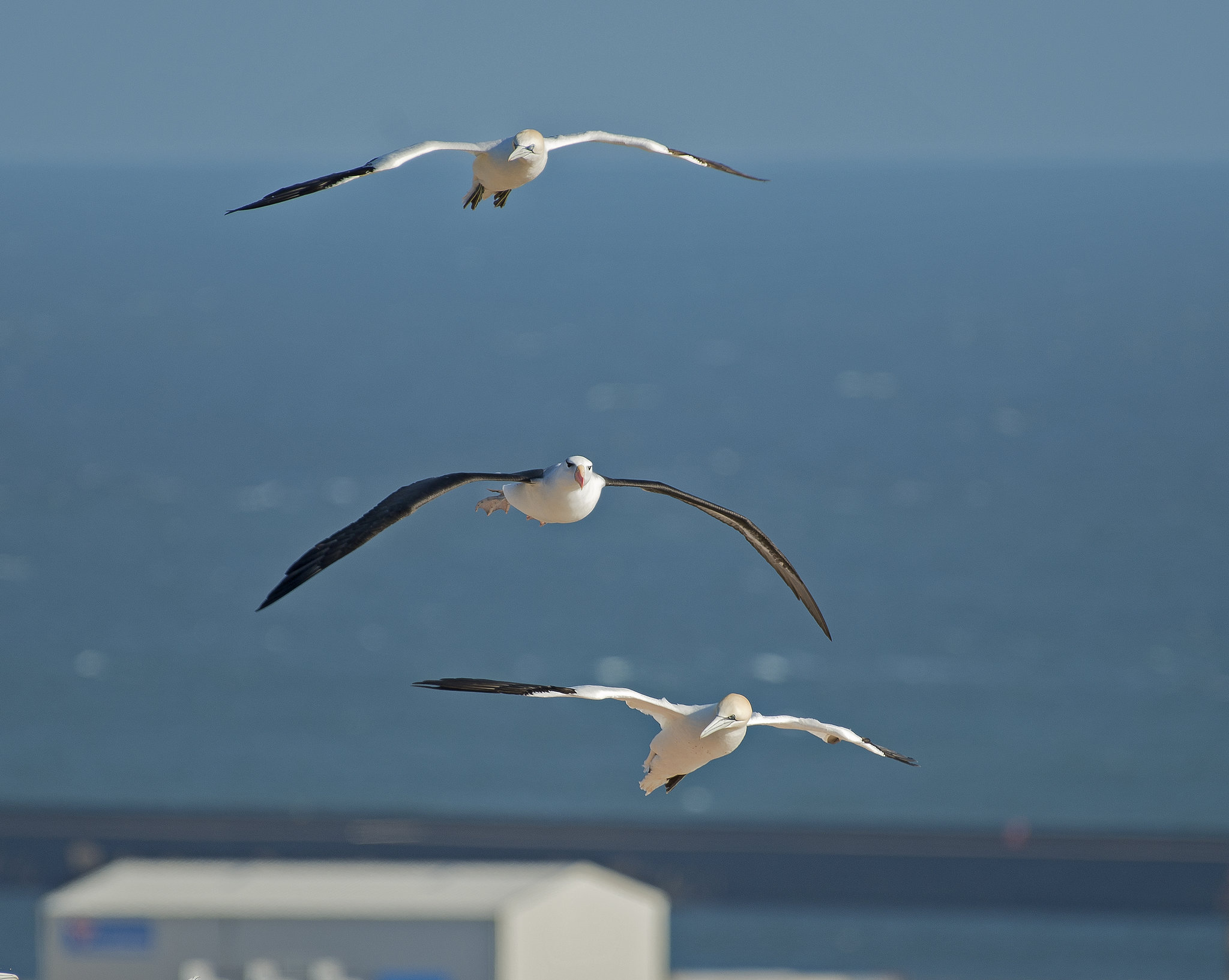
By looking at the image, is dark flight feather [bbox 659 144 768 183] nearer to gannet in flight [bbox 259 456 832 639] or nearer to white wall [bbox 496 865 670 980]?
gannet in flight [bbox 259 456 832 639]

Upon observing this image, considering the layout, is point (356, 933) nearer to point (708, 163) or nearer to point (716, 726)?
point (708, 163)

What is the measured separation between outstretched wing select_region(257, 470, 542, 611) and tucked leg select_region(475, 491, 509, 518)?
5.13 m

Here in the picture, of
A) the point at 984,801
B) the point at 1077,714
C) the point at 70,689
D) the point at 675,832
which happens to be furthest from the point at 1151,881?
the point at 70,689

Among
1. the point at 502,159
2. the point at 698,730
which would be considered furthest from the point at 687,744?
the point at 502,159

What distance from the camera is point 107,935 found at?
61.6m

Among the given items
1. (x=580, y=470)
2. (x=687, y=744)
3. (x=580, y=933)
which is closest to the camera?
(x=687, y=744)

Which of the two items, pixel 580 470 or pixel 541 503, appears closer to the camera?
pixel 580 470

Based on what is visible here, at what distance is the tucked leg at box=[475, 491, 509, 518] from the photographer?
26406mm

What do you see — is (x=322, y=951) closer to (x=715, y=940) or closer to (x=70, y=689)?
(x=715, y=940)

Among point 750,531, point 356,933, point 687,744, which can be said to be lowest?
point 356,933

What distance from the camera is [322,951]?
62094mm

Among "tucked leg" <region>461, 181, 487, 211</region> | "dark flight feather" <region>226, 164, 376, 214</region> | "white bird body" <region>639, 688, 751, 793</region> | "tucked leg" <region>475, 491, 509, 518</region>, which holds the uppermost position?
"tucked leg" <region>461, 181, 487, 211</region>

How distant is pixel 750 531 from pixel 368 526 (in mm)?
7082

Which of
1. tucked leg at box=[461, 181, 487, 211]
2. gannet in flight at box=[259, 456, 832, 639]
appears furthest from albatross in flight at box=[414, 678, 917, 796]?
tucked leg at box=[461, 181, 487, 211]
